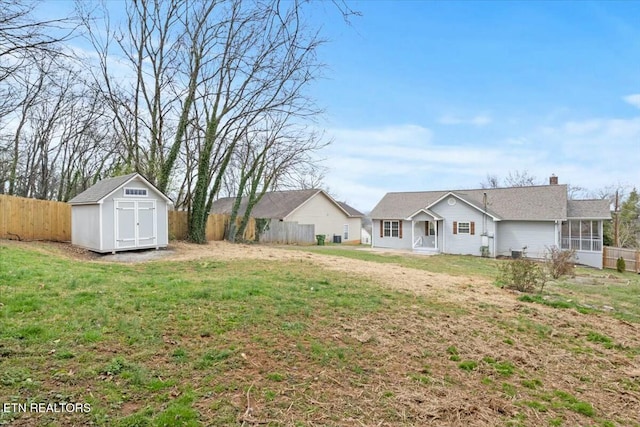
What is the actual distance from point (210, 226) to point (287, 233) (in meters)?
6.53

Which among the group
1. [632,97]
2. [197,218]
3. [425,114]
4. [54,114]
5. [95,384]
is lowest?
[95,384]

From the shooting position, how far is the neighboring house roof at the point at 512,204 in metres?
21.9

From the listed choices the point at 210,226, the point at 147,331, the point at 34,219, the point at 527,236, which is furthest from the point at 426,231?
the point at 147,331

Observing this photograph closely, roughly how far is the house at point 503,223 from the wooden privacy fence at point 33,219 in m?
19.8

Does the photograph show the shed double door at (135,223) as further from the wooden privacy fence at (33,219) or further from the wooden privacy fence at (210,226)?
the wooden privacy fence at (210,226)

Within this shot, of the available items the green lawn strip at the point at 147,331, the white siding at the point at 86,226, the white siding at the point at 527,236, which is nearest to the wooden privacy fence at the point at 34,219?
the white siding at the point at 86,226

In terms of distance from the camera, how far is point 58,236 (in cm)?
1653

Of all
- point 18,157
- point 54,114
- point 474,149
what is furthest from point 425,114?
point 18,157

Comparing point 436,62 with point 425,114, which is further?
point 425,114

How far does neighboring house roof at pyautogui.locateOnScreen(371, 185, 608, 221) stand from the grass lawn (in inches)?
673

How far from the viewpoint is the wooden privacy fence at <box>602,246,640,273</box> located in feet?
61.6

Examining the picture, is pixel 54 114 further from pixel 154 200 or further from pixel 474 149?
pixel 474 149

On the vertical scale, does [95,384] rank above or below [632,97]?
below

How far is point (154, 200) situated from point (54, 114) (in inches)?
528
